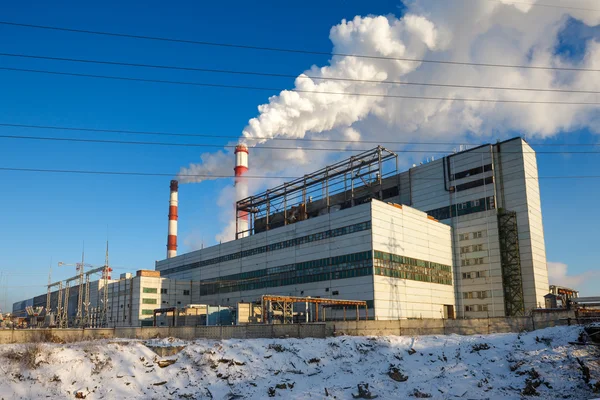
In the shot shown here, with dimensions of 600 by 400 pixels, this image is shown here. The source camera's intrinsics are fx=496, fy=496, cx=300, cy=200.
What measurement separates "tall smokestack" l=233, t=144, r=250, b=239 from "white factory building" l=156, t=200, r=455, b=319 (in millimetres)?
20984

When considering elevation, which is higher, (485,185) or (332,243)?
(485,185)

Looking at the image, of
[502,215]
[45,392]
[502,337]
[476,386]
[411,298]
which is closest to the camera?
[45,392]

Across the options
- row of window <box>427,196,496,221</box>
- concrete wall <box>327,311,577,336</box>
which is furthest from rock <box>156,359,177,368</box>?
row of window <box>427,196,496,221</box>

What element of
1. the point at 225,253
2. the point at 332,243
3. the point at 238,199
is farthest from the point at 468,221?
the point at 238,199

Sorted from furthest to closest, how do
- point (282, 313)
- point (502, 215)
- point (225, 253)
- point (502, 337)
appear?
point (225, 253) → point (502, 215) → point (282, 313) → point (502, 337)

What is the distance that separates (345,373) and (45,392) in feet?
56.1

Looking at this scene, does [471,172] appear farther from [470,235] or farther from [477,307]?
[477,307]

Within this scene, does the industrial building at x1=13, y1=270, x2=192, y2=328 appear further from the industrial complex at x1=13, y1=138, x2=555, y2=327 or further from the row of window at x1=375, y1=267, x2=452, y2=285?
the row of window at x1=375, y1=267, x2=452, y2=285

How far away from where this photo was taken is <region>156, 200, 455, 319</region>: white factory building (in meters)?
64.4

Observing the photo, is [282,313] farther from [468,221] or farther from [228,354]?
[468,221]

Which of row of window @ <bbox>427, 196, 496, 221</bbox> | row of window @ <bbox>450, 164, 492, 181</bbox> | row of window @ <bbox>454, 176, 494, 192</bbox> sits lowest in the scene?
row of window @ <bbox>427, 196, 496, 221</bbox>

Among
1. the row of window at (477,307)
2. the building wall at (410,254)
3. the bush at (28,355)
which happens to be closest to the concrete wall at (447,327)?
the building wall at (410,254)

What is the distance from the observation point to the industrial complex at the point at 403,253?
214 feet

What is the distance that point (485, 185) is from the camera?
248ft
